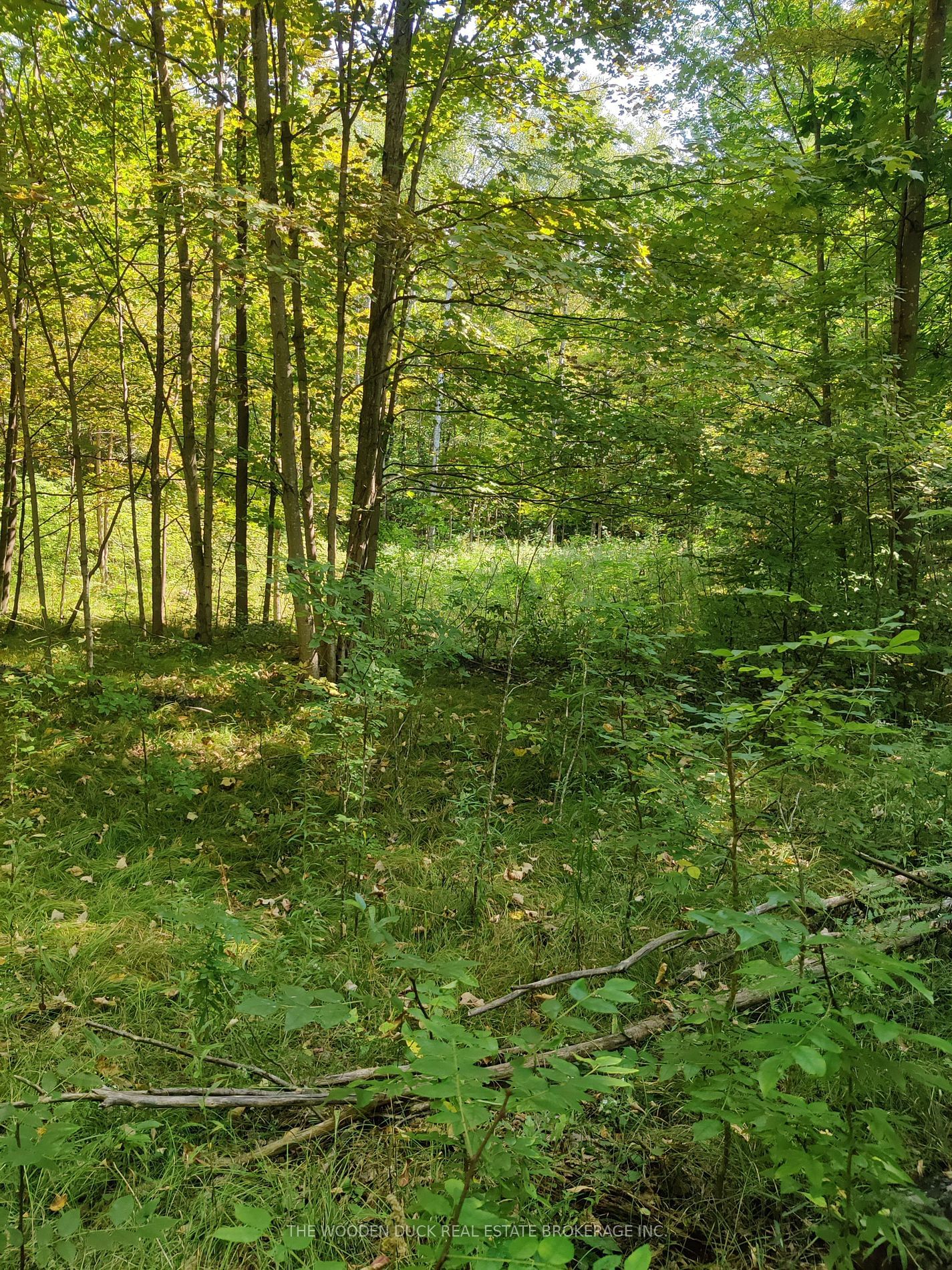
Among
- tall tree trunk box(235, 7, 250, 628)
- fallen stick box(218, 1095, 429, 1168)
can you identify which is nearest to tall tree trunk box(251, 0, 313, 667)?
tall tree trunk box(235, 7, 250, 628)

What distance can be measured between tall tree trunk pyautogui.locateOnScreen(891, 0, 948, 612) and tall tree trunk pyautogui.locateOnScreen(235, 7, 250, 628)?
4.89 m

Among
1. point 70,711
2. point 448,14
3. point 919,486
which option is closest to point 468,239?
point 448,14

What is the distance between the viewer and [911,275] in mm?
4992

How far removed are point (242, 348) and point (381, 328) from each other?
249 centimetres

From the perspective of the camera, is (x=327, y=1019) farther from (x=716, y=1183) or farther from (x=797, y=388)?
(x=797, y=388)

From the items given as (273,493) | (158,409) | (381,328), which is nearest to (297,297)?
(381,328)

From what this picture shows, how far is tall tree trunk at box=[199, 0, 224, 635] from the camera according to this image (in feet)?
13.3

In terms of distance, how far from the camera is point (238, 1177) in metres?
1.67

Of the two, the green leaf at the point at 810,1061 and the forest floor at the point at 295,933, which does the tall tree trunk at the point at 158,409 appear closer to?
the forest floor at the point at 295,933

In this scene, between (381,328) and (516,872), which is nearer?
(516,872)

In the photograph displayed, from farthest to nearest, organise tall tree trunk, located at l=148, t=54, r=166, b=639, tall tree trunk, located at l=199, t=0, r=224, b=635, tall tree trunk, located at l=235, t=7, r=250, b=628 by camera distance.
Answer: tall tree trunk, located at l=148, t=54, r=166, b=639 < tall tree trunk, located at l=235, t=7, r=250, b=628 < tall tree trunk, located at l=199, t=0, r=224, b=635

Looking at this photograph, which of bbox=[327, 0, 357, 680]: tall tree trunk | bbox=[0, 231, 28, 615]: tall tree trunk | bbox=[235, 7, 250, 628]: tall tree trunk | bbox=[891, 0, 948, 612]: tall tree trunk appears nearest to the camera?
bbox=[327, 0, 357, 680]: tall tree trunk

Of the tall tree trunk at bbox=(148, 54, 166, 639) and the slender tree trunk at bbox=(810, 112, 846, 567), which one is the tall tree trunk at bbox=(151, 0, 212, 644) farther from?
the slender tree trunk at bbox=(810, 112, 846, 567)

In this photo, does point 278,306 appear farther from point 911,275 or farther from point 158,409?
point 911,275
